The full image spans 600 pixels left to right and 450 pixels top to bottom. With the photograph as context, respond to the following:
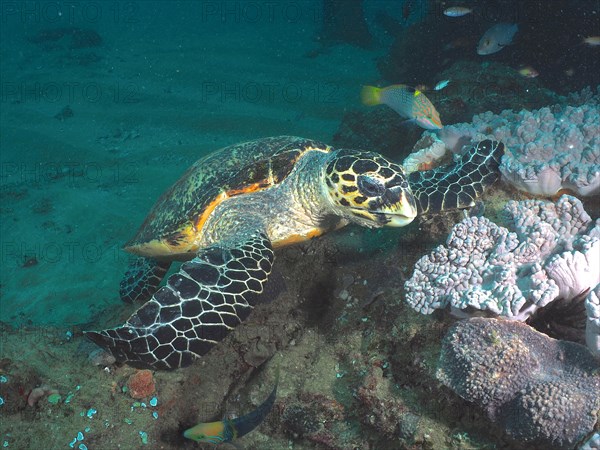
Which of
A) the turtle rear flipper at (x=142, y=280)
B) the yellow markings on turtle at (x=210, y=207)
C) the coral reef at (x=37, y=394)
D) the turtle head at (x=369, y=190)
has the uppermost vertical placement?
the turtle head at (x=369, y=190)

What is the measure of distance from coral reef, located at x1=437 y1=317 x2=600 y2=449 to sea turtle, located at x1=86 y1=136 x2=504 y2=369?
4.02 feet

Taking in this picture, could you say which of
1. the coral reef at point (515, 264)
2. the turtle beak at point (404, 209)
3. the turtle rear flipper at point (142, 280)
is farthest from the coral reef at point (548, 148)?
the turtle rear flipper at point (142, 280)

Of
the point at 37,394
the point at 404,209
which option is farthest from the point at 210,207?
the point at 37,394

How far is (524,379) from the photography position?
5.84ft

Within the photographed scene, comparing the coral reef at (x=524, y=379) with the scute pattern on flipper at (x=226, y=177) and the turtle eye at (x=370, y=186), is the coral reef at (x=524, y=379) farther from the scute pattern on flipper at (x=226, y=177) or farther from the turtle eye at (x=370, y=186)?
the scute pattern on flipper at (x=226, y=177)

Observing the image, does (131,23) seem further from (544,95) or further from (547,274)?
(547,274)

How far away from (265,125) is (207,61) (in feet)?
21.8

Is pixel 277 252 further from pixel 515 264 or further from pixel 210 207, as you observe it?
pixel 515 264

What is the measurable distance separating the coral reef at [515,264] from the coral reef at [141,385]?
1.86m

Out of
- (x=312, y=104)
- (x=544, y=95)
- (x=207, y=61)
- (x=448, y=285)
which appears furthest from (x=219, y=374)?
(x=207, y=61)

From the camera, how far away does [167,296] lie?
2598 millimetres

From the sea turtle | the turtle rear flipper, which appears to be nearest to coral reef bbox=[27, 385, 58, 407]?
the sea turtle

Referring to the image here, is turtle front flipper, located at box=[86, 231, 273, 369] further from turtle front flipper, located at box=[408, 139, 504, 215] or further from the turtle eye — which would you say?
turtle front flipper, located at box=[408, 139, 504, 215]

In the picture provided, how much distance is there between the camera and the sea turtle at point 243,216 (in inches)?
98.1
